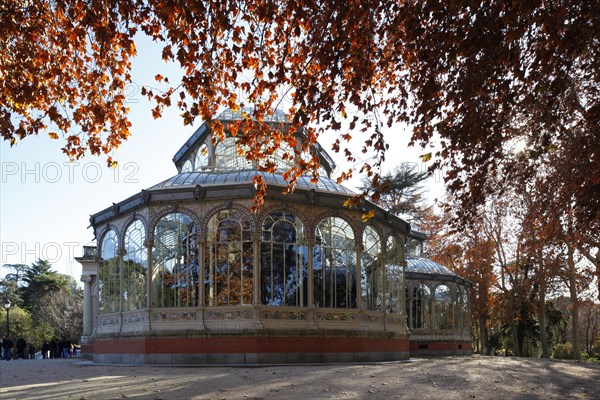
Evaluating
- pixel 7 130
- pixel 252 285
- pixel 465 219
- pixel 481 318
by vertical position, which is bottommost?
pixel 481 318

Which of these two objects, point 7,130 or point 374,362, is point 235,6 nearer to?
point 7,130

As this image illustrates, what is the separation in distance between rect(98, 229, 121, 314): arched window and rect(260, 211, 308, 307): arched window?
5.91m

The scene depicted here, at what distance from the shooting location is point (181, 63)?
966cm

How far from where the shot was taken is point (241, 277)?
2122 cm

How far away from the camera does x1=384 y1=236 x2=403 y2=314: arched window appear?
25.2 m

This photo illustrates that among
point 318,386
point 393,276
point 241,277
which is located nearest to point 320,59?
point 318,386

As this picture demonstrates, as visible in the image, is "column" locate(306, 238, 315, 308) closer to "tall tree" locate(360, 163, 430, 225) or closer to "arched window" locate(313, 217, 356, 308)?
"arched window" locate(313, 217, 356, 308)

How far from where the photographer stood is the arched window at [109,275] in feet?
79.4

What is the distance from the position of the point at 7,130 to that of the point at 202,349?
12.2 metres

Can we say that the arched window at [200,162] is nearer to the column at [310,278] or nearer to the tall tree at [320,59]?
the column at [310,278]

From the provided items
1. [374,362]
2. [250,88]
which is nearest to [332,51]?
[250,88]

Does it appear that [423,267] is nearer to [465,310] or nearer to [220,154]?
[465,310]

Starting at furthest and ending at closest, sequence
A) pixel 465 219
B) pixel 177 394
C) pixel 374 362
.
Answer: pixel 374 362 < pixel 465 219 < pixel 177 394

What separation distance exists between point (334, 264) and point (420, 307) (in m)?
14.0
